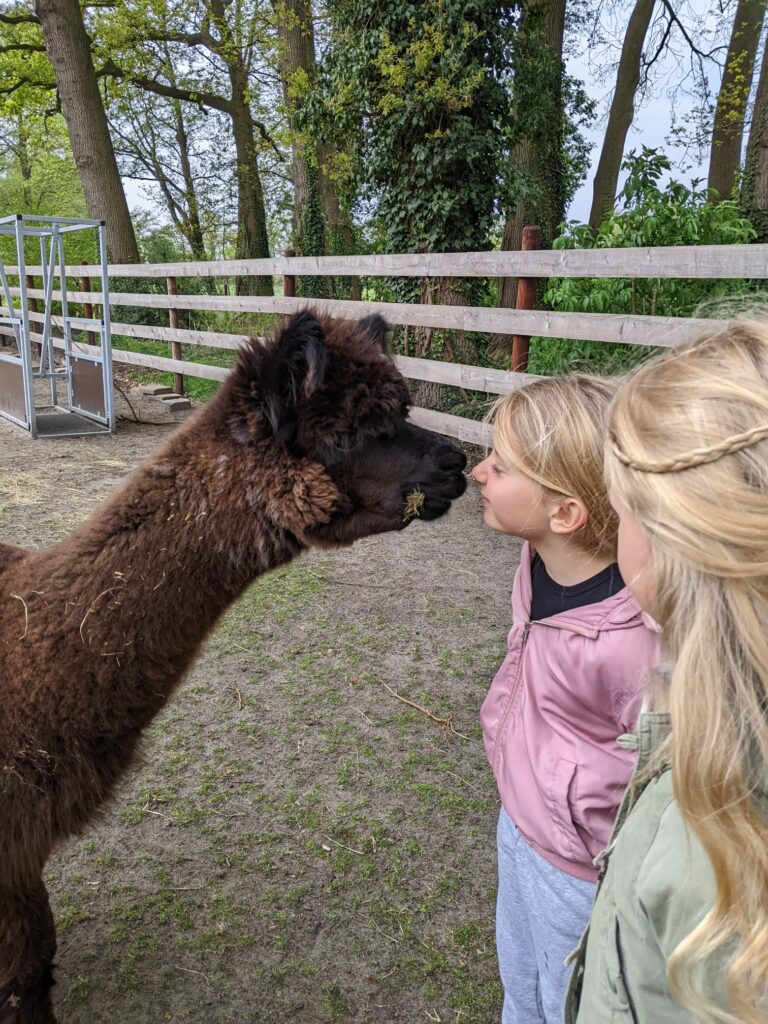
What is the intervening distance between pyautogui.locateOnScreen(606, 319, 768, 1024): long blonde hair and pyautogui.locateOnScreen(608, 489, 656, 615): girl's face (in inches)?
0.9

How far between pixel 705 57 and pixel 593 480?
15.3 m

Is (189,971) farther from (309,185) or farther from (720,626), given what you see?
(309,185)

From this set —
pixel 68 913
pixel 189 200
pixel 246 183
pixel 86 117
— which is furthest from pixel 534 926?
pixel 189 200

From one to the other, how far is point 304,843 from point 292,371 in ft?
5.43

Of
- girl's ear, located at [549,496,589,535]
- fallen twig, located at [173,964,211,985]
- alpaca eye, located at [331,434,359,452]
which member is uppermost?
alpaca eye, located at [331,434,359,452]

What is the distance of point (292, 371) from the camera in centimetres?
180

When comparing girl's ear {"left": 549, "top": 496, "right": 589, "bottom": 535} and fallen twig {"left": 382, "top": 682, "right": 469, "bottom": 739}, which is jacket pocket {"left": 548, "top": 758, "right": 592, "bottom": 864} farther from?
fallen twig {"left": 382, "top": 682, "right": 469, "bottom": 739}

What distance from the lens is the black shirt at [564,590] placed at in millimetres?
1492

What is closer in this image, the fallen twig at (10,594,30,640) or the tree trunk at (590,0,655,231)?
the fallen twig at (10,594,30,640)

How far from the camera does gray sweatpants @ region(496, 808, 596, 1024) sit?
1422 mm

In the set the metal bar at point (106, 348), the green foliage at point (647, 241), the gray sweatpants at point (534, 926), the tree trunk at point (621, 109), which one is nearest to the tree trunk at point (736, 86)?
the tree trunk at point (621, 109)

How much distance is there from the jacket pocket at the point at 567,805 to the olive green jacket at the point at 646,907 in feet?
1.16

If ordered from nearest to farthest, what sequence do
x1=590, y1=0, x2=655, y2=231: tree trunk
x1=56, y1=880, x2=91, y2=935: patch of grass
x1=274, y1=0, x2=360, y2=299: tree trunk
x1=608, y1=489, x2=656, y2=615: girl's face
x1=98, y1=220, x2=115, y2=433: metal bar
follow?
x1=608, y1=489, x2=656, y2=615: girl's face → x1=56, y1=880, x2=91, y2=935: patch of grass → x1=98, y1=220, x2=115, y2=433: metal bar → x1=274, y1=0, x2=360, y2=299: tree trunk → x1=590, y1=0, x2=655, y2=231: tree trunk

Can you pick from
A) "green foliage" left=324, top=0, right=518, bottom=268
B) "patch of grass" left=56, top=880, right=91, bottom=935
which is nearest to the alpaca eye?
"patch of grass" left=56, top=880, right=91, bottom=935
